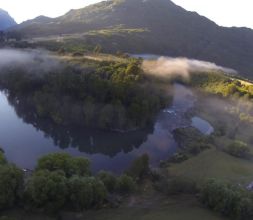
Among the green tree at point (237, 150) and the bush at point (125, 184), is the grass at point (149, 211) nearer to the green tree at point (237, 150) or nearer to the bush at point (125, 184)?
the bush at point (125, 184)

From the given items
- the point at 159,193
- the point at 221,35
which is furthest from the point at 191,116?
the point at 221,35

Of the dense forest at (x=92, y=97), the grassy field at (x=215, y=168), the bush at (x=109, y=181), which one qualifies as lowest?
the grassy field at (x=215, y=168)

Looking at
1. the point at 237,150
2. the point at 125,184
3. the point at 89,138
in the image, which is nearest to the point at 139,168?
the point at 125,184

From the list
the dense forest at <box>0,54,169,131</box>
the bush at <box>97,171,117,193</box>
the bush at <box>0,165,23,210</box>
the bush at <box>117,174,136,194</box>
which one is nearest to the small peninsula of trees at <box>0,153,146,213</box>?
the bush at <box>0,165,23,210</box>

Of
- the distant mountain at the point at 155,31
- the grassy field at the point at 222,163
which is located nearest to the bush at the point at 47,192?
the grassy field at the point at 222,163

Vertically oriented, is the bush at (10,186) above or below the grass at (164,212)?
above

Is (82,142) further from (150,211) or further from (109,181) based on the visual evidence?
(150,211)

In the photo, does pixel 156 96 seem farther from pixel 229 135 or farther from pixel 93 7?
pixel 93 7
